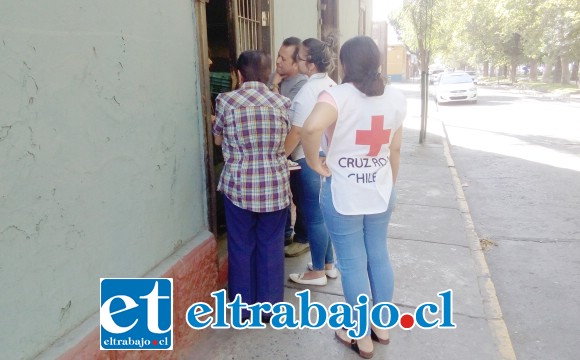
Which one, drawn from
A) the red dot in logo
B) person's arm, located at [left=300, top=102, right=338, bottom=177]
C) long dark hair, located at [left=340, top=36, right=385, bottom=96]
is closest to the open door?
person's arm, located at [left=300, top=102, right=338, bottom=177]

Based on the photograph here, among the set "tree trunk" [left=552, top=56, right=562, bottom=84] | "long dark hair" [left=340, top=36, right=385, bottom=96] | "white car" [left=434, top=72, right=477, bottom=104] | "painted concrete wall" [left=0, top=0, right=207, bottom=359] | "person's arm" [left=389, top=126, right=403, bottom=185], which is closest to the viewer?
"painted concrete wall" [left=0, top=0, right=207, bottom=359]

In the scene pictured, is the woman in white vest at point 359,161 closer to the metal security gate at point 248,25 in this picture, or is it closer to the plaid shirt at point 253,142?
the plaid shirt at point 253,142

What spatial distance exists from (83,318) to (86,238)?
36cm

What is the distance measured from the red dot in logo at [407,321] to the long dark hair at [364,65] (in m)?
1.58

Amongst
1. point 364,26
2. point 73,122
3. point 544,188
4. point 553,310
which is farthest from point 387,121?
point 364,26

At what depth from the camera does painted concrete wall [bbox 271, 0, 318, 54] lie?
480cm

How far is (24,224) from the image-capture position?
172 centimetres

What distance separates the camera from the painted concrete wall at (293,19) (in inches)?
189

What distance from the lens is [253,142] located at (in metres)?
2.73

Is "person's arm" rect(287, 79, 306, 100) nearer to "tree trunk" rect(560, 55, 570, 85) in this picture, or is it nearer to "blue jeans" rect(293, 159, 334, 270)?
"blue jeans" rect(293, 159, 334, 270)

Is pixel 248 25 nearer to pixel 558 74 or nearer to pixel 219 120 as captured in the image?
pixel 219 120

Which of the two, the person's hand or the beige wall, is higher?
the beige wall

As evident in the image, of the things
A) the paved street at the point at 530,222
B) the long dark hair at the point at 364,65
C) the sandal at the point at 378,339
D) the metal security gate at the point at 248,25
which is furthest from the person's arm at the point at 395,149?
the metal security gate at the point at 248,25

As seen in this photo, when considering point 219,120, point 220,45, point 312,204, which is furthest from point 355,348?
point 220,45
